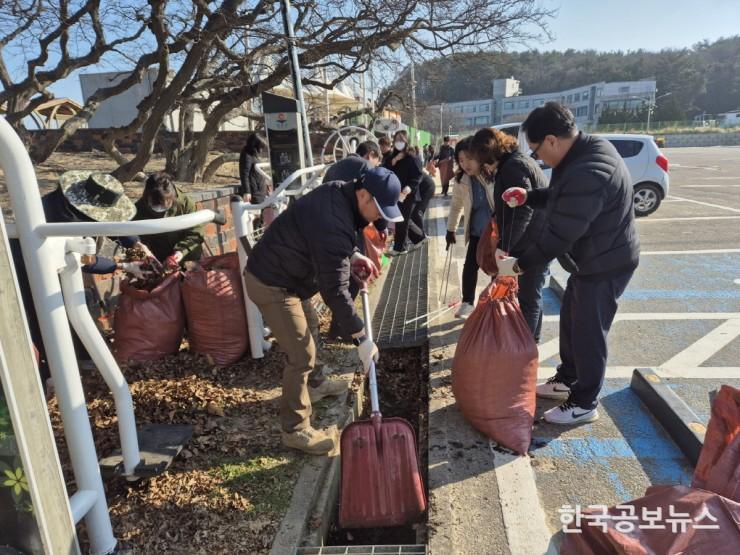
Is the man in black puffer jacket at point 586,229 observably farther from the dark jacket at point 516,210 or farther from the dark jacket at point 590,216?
the dark jacket at point 516,210

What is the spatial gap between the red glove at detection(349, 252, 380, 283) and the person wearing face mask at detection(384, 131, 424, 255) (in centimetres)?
406

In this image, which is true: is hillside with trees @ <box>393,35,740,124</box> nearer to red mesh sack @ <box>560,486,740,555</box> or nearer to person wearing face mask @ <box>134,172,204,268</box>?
person wearing face mask @ <box>134,172,204,268</box>

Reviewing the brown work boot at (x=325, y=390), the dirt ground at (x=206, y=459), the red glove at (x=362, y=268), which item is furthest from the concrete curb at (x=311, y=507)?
the red glove at (x=362, y=268)

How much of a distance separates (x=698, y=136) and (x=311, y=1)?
5122 centimetres

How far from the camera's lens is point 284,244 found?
2584 millimetres

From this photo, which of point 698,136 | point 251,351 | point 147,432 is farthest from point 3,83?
point 698,136

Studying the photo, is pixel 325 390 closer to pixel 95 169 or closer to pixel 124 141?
pixel 95 169

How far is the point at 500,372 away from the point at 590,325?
549 mm

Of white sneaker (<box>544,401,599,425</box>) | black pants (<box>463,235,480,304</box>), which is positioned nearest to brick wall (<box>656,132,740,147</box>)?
black pants (<box>463,235,480,304</box>)

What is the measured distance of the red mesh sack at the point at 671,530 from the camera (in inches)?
55.6

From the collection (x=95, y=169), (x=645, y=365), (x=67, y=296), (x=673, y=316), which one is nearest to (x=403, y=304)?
(x=645, y=365)

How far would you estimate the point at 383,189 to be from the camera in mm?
2352

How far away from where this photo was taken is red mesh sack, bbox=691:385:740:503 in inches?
66.8

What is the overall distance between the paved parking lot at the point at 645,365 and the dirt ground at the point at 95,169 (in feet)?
17.2
